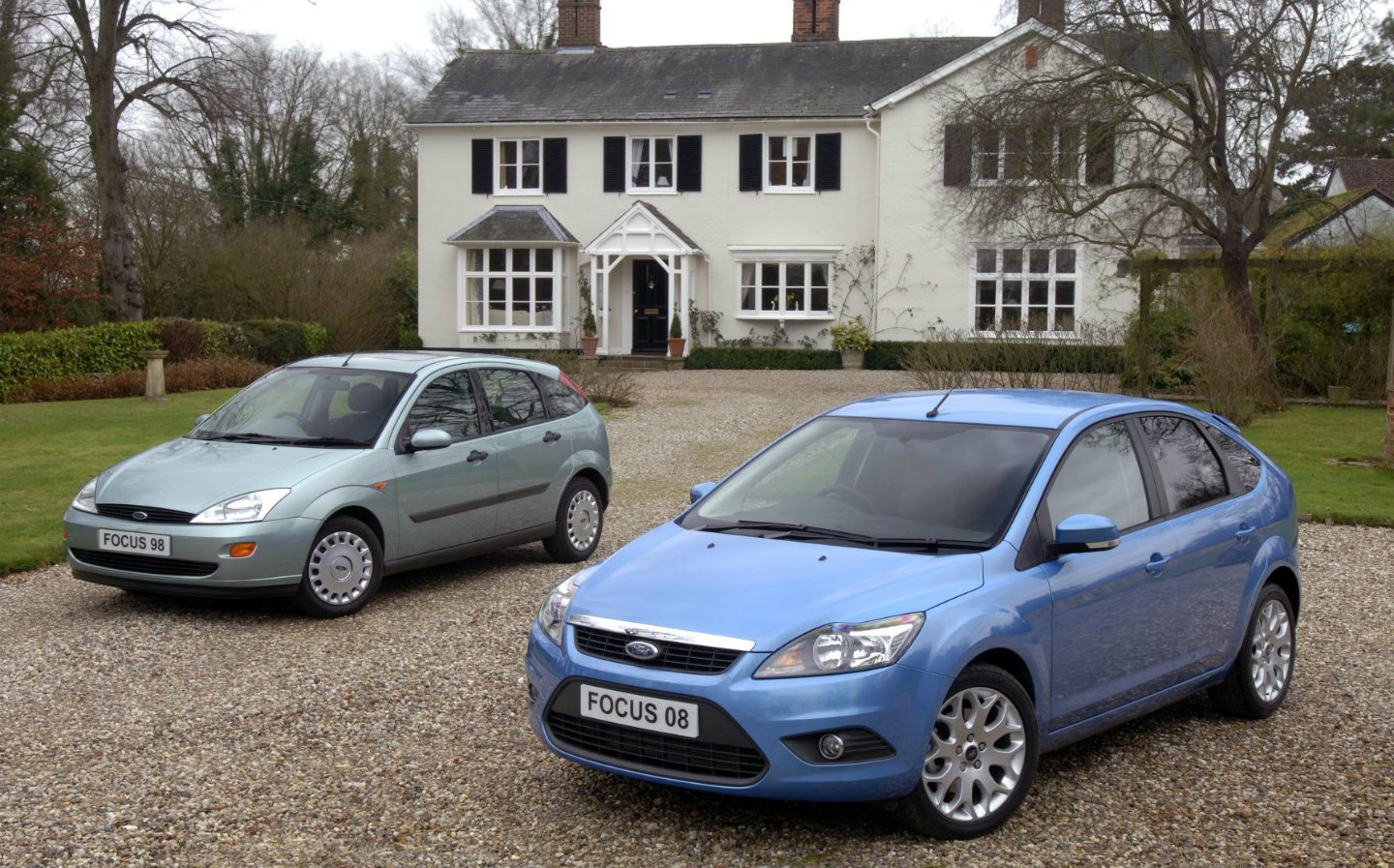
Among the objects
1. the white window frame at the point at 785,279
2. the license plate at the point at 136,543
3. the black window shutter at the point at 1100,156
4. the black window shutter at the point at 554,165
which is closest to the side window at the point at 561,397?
the license plate at the point at 136,543

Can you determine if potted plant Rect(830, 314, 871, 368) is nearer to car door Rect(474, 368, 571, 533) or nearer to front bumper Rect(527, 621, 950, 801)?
car door Rect(474, 368, 571, 533)

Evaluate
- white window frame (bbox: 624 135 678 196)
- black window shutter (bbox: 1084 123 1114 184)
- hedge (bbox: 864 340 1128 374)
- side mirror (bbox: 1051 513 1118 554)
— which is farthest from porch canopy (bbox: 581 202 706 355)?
side mirror (bbox: 1051 513 1118 554)

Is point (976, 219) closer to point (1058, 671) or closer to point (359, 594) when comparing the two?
point (359, 594)

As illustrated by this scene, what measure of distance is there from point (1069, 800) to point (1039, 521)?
1.06 metres

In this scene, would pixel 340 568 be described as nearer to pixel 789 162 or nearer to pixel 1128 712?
pixel 1128 712

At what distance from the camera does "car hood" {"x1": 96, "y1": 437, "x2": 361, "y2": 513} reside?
7.54m

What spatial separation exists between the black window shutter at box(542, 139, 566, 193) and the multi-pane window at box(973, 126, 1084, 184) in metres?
15.7

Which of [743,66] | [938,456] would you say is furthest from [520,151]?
[938,456]

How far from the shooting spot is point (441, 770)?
204 inches

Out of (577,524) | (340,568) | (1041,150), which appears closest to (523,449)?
(577,524)

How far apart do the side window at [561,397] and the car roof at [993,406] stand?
12.8ft

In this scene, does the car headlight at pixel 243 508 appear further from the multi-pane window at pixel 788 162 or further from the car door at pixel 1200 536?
the multi-pane window at pixel 788 162

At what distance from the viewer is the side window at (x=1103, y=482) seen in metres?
5.17

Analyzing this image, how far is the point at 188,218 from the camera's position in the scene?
3850 cm
